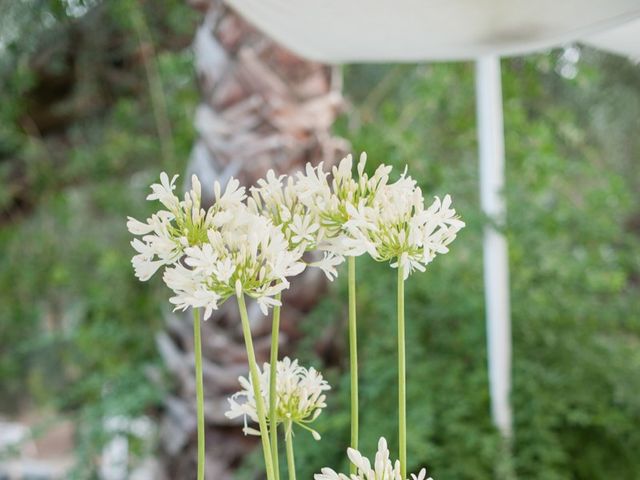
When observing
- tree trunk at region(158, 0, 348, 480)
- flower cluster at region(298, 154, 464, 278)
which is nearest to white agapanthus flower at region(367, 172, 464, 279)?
flower cluster at region(298, 154, 464, 278)

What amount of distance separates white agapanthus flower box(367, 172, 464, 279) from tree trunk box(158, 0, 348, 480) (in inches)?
33.6

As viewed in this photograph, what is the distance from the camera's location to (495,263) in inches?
44.5

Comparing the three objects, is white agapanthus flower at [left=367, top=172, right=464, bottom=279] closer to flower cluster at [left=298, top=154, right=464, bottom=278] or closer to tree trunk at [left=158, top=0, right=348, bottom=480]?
flower cluster at [left=298, top=154, right=464, bottom=278]

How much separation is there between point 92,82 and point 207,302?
1.45 metres

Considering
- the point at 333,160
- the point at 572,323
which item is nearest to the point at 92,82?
the point at 333,160

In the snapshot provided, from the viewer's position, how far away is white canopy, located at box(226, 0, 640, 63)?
0.55 m

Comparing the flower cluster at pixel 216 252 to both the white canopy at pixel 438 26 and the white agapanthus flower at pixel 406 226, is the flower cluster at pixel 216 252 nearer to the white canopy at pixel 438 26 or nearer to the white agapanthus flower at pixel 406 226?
the white agapanthus flower at pixel 406 226

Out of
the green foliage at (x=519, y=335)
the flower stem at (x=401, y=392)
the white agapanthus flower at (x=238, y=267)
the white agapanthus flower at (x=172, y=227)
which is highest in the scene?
the green foliage at (x=519, y=335)

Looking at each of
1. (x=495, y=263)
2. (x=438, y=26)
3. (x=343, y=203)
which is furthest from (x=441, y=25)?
(x=495, y=263)

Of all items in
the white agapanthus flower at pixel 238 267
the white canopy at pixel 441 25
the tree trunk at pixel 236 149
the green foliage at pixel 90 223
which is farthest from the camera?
the green foliage at pixel 90 223

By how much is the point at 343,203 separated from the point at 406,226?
0.10ft

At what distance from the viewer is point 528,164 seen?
130 cm

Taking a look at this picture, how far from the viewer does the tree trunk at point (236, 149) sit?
47.8 inches

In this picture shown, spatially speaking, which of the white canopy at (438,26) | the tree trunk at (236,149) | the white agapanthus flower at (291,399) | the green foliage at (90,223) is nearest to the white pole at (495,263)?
the tree trunk at (236,149)
